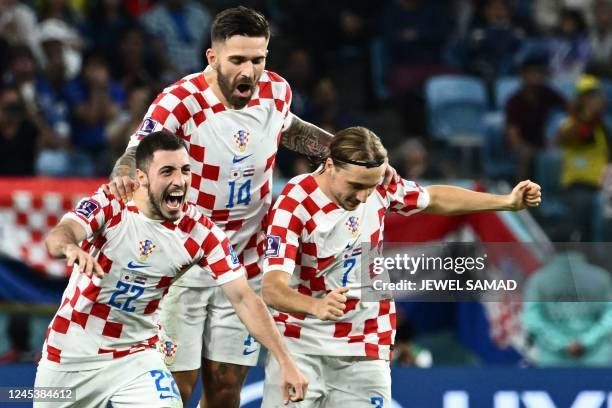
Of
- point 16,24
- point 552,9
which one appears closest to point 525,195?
point 16,24

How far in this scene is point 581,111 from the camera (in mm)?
11391

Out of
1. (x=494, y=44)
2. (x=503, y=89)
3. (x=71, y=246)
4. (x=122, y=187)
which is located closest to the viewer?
(x=71, y=246)

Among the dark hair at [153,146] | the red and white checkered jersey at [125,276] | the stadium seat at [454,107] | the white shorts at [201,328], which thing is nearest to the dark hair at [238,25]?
the dark hair at [153,146]

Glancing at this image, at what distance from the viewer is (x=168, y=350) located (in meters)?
6.20

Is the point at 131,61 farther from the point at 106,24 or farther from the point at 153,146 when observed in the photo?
the point at 153,146

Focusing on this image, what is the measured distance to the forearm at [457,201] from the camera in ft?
20.5

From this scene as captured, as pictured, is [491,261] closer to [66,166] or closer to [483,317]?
[483,317]

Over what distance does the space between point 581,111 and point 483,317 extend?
11.2 feet

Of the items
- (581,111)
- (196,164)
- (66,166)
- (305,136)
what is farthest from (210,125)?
(581,111)

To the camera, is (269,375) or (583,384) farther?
(583,384)

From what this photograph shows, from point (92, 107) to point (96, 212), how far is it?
606 cm

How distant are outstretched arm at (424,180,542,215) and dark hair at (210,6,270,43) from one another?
47.3 inches

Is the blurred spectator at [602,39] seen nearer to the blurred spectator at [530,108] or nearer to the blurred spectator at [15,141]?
the blurred spectator at [530,108]

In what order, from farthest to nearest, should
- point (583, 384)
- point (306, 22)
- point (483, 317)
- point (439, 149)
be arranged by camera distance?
1. point (306, 22)
2. point (439, 149)
3. point (483, 317)
4. point (583, 384)
